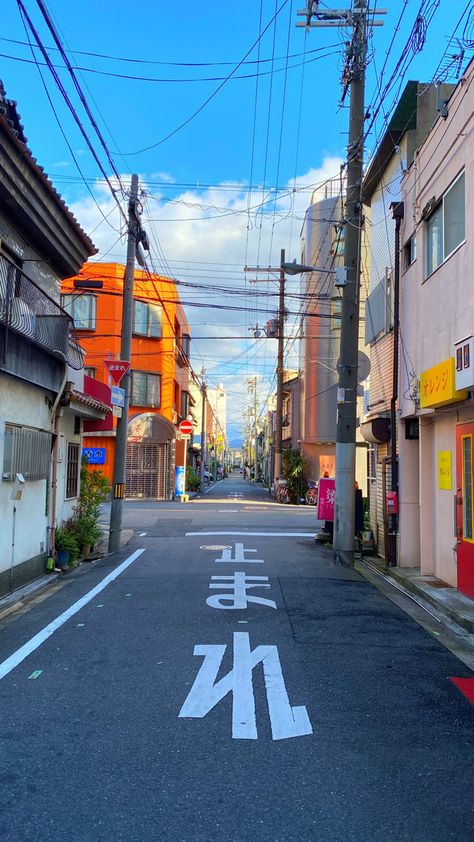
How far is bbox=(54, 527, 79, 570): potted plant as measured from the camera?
36.5 ft

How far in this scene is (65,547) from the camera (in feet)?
37.2

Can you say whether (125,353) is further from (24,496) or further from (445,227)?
(445,227)

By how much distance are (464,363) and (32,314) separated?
20.5ft

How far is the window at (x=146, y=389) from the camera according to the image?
3388cm

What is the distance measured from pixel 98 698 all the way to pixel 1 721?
729 mm

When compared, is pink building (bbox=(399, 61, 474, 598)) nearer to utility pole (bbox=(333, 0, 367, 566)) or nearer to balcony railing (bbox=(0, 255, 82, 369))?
utility pole (bbox=(333, 0, 367, 566))

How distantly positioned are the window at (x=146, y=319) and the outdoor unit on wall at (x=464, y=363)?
27512 millimetres

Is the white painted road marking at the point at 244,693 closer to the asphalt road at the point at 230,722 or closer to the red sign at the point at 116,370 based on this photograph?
the asphalt road at the point at 230,722

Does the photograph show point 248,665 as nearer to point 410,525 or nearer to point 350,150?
point 410,525

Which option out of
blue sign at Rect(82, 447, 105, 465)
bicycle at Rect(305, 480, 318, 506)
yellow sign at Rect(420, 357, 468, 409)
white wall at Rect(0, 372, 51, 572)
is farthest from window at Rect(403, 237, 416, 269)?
blue sign at Rect(82, 447, 105, 465)

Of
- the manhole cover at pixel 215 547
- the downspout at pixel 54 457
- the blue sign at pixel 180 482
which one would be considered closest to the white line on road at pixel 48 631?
the downspout at pixel 54 457

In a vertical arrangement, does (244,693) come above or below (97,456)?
below

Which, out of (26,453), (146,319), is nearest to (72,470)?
(26,453)

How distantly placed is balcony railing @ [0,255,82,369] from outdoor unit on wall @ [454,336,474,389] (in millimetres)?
5703
